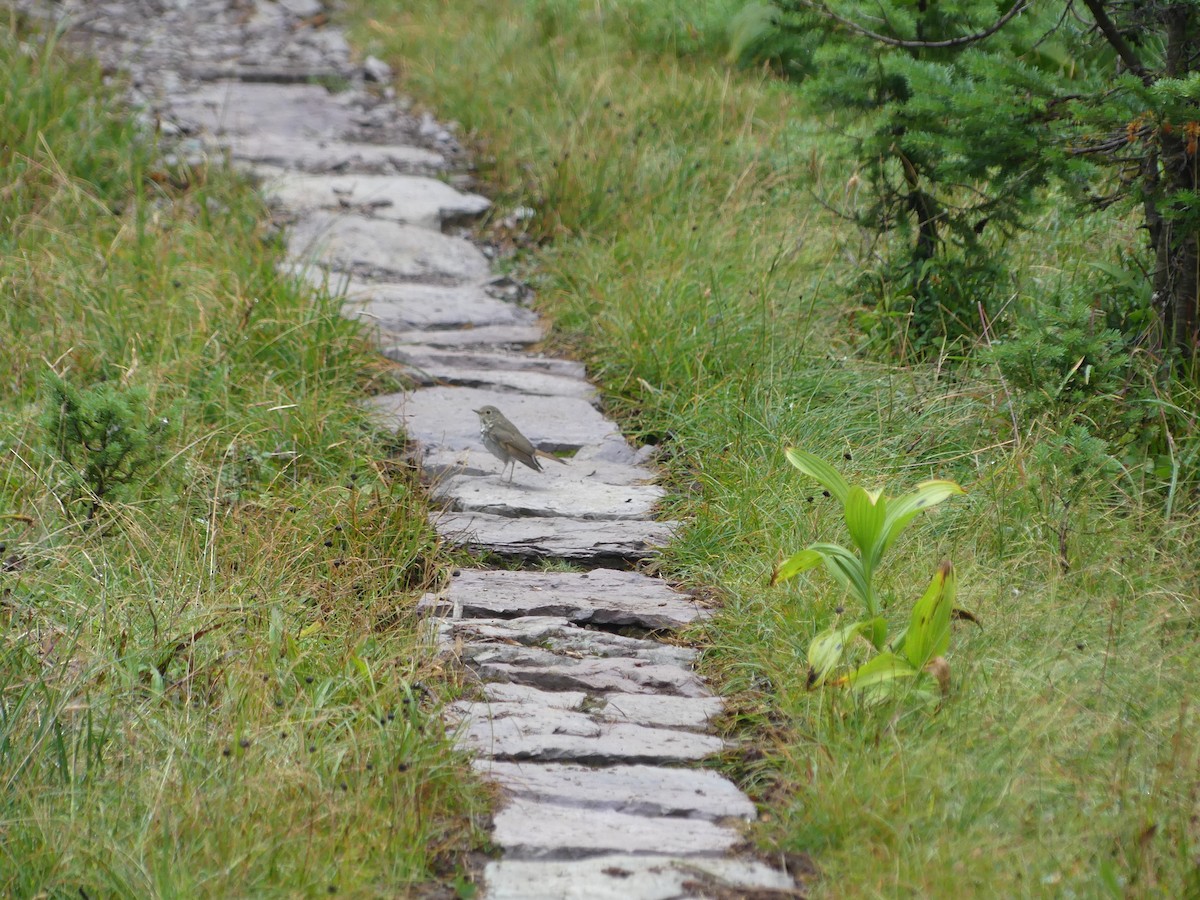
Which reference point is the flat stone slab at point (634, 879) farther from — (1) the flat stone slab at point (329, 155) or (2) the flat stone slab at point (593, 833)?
(1) the flat stone slab at point (329, 155)

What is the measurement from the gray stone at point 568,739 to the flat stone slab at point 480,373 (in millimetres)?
2532

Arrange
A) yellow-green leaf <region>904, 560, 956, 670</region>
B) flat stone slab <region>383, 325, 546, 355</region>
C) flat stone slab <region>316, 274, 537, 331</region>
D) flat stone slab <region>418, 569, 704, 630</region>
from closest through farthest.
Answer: yellow-green leaf <region>904, 560, 956, 670</region> → flat stone slab <region>418, 569, 704, 630</region> → flat stone slab <region>383, 325, 546, 355</region> → flat stone slab <region>316, 274, 537, 331</region>

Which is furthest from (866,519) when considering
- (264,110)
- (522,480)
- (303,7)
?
(303,7)

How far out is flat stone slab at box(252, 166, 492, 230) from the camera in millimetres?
7652

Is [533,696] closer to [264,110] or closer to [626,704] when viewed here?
[626,704]

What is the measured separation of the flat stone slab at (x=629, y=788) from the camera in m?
3.07

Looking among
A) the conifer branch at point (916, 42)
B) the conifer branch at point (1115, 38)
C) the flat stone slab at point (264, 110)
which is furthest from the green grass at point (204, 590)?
the conifer branch at point (1115, 38)

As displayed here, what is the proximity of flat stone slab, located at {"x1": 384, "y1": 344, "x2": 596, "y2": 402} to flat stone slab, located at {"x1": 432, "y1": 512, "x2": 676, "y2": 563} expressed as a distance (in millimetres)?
1242

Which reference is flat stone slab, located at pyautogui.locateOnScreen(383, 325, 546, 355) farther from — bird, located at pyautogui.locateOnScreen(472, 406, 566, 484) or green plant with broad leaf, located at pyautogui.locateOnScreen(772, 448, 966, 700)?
green plant with broad leaf, located at pyautogui.locateOnScreen(772, 448, 966, 700)

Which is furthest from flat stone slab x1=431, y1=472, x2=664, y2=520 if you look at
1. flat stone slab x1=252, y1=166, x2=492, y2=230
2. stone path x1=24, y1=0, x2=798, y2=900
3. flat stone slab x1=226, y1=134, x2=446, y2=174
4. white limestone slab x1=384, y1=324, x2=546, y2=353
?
flat stone slab x1=226, y1=134, x2=446, y2=174

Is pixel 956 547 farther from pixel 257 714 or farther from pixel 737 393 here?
pixel 257 714

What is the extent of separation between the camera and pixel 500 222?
778cm

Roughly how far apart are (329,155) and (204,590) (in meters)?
5.24

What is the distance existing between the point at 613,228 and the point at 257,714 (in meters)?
4.47
